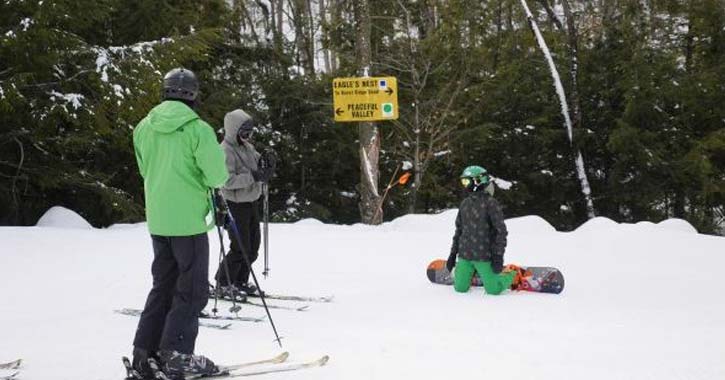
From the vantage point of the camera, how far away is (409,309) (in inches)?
231

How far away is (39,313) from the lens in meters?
5.55

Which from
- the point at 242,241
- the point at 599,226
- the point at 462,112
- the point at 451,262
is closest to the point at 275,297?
the point at 242,241

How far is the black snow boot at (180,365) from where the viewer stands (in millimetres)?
3684

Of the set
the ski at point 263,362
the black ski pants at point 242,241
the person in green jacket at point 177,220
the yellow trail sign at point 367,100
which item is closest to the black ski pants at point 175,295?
the person in green jacket at point 177,220

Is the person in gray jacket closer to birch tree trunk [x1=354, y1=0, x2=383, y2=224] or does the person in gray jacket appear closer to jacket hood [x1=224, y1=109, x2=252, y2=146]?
jacket hood [x1=224, y1=109, x2=252, y2=146]

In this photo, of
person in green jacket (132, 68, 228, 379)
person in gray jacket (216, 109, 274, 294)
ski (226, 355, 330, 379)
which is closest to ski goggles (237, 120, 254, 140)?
person in gray jacket (216, 109, 274, 294)

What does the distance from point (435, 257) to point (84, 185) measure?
658 cm

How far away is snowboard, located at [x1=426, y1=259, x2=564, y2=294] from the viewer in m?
6.64

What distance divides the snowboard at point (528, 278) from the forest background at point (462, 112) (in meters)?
6.89

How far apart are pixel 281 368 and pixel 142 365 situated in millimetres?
730

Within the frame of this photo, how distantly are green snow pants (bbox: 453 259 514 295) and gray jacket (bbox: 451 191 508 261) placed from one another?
0.22ft

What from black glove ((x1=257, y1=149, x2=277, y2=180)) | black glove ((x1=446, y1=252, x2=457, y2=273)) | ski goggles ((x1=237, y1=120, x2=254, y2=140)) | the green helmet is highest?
ski goggles ((x1=237, y1=120, x2=254, y2=140))

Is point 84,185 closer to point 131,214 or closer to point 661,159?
point 131,214

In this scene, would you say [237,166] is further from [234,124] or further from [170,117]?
[170,117]
